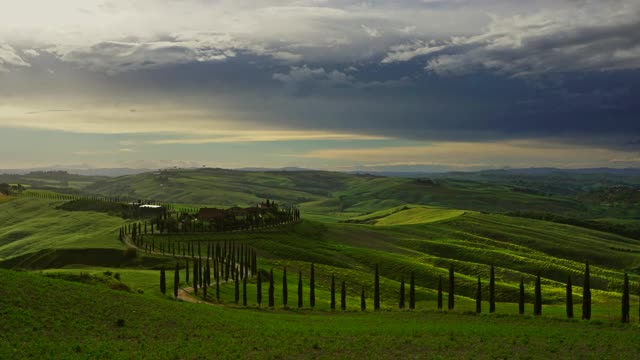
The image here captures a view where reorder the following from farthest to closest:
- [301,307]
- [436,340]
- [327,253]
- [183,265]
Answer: [327,253], [183,265], [301,307], [436,340]

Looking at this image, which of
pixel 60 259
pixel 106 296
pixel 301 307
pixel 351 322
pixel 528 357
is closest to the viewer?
pixel 528 357

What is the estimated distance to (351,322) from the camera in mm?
74250

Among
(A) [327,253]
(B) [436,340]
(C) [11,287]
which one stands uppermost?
(C) [11,287]

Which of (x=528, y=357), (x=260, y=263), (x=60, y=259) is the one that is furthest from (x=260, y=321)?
(x=60, y=259)

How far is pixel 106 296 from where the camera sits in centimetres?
6469

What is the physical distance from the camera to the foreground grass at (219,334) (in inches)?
1893

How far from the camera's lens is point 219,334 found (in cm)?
5675

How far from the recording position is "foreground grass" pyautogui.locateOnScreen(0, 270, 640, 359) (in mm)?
48094

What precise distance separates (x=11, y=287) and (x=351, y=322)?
39704mm

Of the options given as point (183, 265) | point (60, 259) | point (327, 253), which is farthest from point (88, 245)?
point (327, 253)

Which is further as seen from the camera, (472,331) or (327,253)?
(327,253)

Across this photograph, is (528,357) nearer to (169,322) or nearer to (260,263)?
(169,322)

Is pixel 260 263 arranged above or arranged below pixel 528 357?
below

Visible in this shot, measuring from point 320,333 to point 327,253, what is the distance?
132 m
